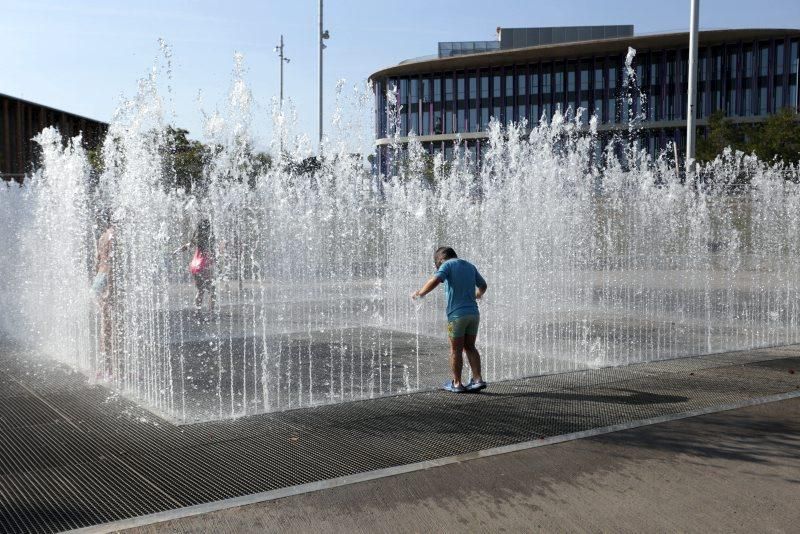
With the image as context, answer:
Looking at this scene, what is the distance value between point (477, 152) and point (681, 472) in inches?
2427

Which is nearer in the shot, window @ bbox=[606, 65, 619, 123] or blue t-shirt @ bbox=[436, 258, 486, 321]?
blue t-shirt @ bbox=[436, 258, 486, 321]

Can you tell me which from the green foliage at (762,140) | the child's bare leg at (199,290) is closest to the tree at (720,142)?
the green foliage at (762,140)

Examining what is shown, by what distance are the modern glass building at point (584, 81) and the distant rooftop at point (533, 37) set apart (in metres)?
0.09

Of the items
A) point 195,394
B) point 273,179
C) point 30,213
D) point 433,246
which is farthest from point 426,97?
point 195,394

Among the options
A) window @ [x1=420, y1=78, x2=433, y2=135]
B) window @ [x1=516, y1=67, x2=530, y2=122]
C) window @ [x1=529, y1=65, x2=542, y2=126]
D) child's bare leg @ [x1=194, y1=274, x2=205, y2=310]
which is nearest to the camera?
child's bare leg @ [x1=194, y1=274, x2=205, y2=310]

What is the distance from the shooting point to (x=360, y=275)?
1927cm

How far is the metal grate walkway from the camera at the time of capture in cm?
400

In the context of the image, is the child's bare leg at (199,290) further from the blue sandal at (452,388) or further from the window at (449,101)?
the window at (449,101)

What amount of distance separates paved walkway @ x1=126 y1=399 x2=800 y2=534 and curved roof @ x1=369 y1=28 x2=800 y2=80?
2189 inches

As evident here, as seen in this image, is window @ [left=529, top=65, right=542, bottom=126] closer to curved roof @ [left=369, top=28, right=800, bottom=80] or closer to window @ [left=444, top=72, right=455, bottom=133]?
curved roof @ [left=369, top=28, right=800, bottom=80]

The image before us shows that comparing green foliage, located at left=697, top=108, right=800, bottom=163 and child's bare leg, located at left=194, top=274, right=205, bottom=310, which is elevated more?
green foliage, located at left=697, top=108, right=800, bottom=163

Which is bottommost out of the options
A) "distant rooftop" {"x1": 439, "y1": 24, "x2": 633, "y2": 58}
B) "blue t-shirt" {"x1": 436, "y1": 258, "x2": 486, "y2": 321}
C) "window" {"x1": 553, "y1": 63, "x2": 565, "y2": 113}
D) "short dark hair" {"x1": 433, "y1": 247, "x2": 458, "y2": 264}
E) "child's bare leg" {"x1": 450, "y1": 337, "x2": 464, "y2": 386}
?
"child's bare leg" {"x1": 450, "y1": 337, "x2": 464, "y2": 386}

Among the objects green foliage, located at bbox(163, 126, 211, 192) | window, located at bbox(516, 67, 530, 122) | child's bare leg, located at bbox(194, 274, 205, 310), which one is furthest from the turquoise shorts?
window, located at bbox(516, 67, 530, 122)

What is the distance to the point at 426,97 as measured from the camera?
65.6m
